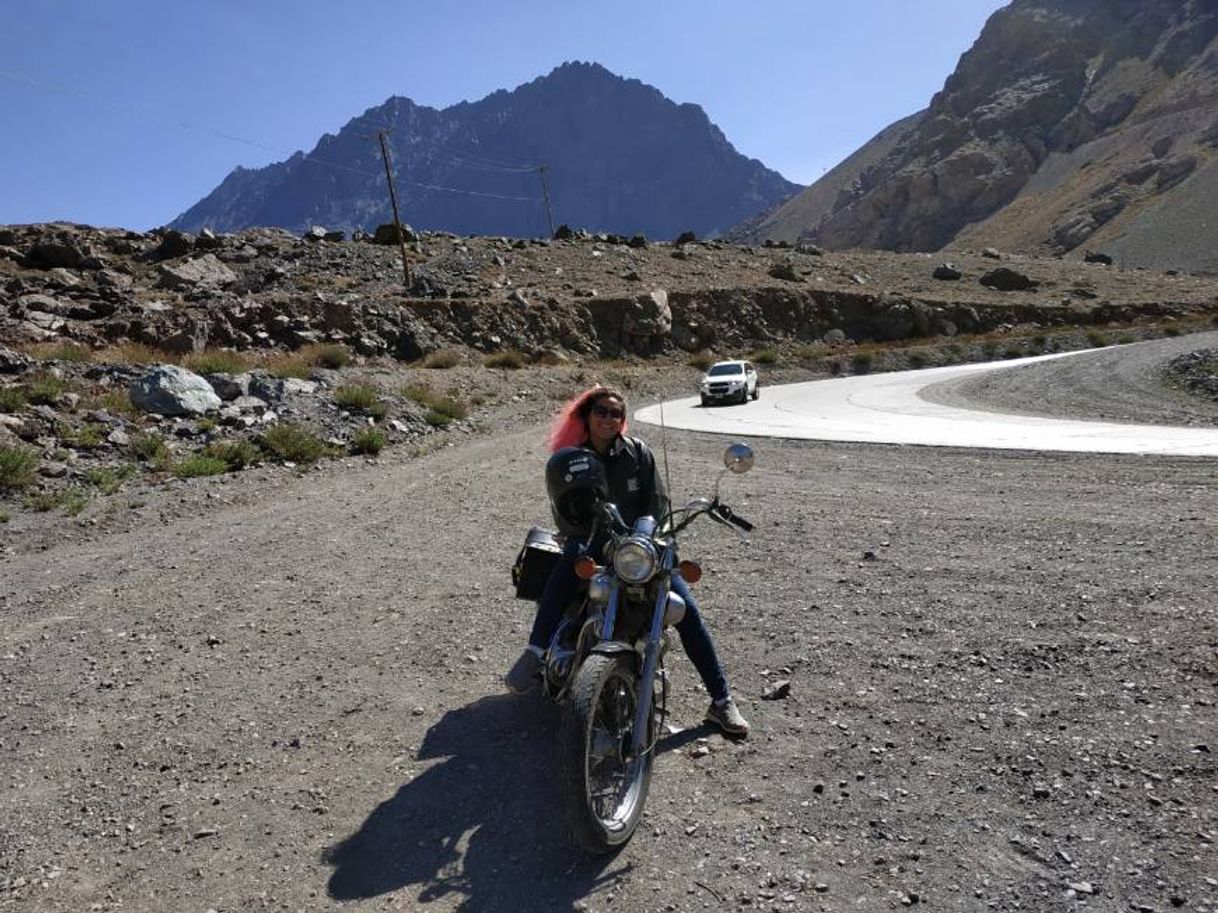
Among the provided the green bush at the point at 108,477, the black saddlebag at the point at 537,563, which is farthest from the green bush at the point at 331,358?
the black saddlebag at the point at 537,563

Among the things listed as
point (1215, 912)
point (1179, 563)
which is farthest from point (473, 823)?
point (1179, 563)

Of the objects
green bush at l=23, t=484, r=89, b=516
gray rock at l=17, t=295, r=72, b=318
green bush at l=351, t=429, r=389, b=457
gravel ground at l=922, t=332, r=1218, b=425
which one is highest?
gray rock at l=17, t=295, r=72, b=318

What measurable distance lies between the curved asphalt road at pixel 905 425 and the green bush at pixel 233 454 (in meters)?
7.00

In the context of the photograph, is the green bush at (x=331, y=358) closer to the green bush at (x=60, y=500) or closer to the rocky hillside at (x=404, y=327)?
the rocky hillside at (x=404, y=327)

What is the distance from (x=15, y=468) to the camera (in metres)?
11.5

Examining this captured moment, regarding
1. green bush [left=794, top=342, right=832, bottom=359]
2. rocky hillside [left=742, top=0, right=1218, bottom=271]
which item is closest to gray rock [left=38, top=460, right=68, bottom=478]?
green bush [left=794, top=342, right=832, bottom=359]

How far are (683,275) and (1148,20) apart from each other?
16139cm

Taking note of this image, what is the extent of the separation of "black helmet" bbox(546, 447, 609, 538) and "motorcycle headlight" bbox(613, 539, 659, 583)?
46 centimetres

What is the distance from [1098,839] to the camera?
3186 millimetres

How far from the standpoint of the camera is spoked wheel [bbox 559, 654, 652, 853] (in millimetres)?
3076

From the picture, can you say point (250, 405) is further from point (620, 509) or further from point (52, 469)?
point (620, 509)

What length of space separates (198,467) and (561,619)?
10840 millimetres

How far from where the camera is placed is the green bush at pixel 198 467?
1299cm

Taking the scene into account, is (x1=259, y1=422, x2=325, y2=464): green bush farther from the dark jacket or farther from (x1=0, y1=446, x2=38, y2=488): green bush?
the dark jacket
